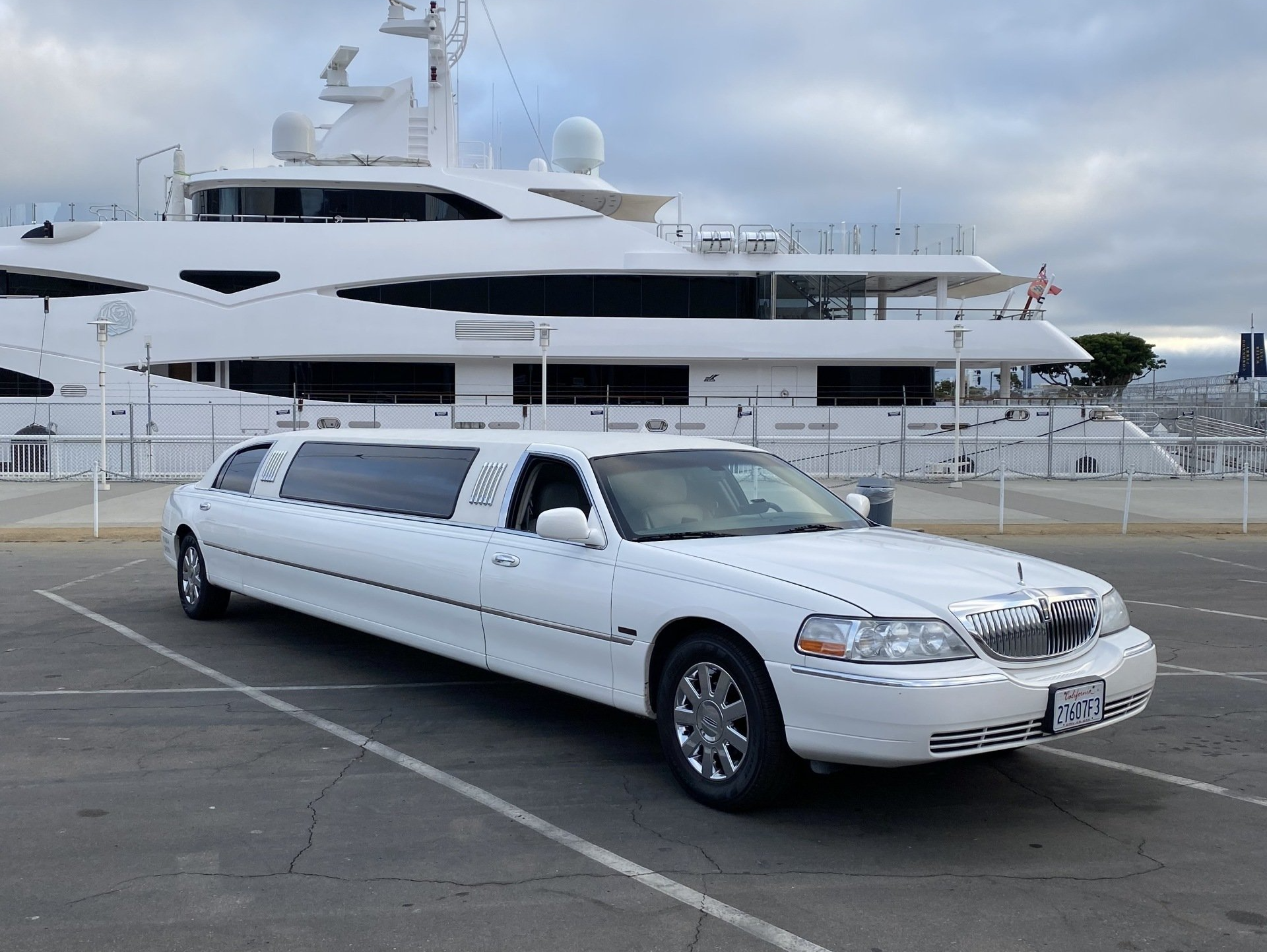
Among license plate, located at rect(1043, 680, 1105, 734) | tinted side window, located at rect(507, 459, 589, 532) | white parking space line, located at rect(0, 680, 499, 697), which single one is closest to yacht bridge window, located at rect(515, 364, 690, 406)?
white parking space line, located at rect(0, 680, 499, 697)

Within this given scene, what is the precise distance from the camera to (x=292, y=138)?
31766 mm

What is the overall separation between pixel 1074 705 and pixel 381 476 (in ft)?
14.9

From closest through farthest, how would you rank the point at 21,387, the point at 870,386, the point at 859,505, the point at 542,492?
the point at 542,492 → the point at 859,505 → the point at 21,387 → the point at 870,386

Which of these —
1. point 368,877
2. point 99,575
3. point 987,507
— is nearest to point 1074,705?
point 368,877

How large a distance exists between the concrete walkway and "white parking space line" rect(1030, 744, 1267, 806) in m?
10.3

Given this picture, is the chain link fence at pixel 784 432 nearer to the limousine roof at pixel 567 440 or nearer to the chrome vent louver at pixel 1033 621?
the limousine roof at pixel 567 440

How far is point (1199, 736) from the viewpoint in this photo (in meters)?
5.93

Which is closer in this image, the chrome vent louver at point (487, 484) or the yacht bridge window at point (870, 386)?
the chrome vent louver at point (487, 484)

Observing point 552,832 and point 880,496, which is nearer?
point 552,832

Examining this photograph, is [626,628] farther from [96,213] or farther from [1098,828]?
[96,213]

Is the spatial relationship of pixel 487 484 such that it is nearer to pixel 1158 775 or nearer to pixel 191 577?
pixel 1158 775

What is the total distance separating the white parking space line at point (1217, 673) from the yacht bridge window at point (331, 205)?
25.3 m

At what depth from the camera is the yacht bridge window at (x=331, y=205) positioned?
30.1 m

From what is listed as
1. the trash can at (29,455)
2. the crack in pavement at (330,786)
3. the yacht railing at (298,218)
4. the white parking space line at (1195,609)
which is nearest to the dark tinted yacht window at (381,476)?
the crack in pavement at (330,786)
